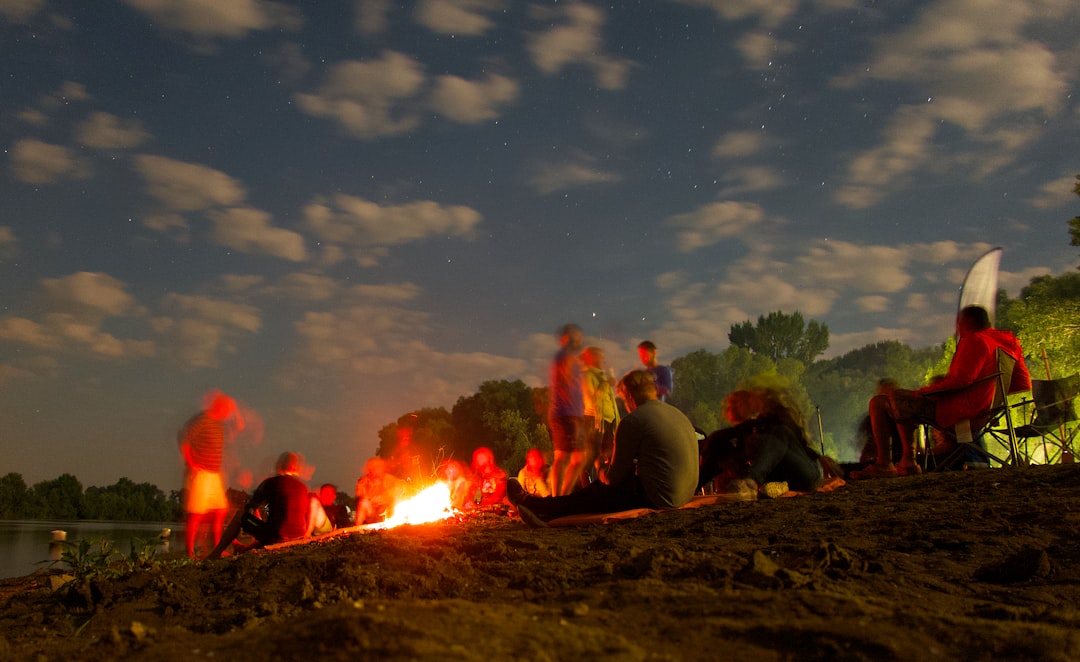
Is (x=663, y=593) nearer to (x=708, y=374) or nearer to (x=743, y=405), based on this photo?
(x=743, y=405)

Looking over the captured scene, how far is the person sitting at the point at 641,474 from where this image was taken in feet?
22.0

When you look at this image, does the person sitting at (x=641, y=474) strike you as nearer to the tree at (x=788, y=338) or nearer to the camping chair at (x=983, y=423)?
the camping chair at (x=983, y=423)

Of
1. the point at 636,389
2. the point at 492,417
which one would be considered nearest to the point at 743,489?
the point at 636,389

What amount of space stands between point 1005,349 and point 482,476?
8080 millimetres

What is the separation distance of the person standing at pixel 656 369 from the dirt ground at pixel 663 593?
3685mm

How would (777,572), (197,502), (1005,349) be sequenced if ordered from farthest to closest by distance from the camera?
(197,502), (1005,349), (777,572)

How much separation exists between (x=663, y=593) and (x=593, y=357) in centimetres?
685

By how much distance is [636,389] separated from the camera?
A: 711 centimetres

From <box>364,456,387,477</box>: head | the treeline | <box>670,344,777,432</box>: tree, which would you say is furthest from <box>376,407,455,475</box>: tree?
<box>364,456,387,477</box>: head

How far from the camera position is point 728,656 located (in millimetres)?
2572

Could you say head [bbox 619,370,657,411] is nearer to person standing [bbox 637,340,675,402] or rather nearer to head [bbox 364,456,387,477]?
person standing [bbox 637,340,675,402]

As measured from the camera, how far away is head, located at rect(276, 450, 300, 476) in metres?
9.03

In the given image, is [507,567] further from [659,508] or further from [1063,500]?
[1063,500]

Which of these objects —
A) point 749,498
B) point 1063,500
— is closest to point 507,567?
point 749,498
